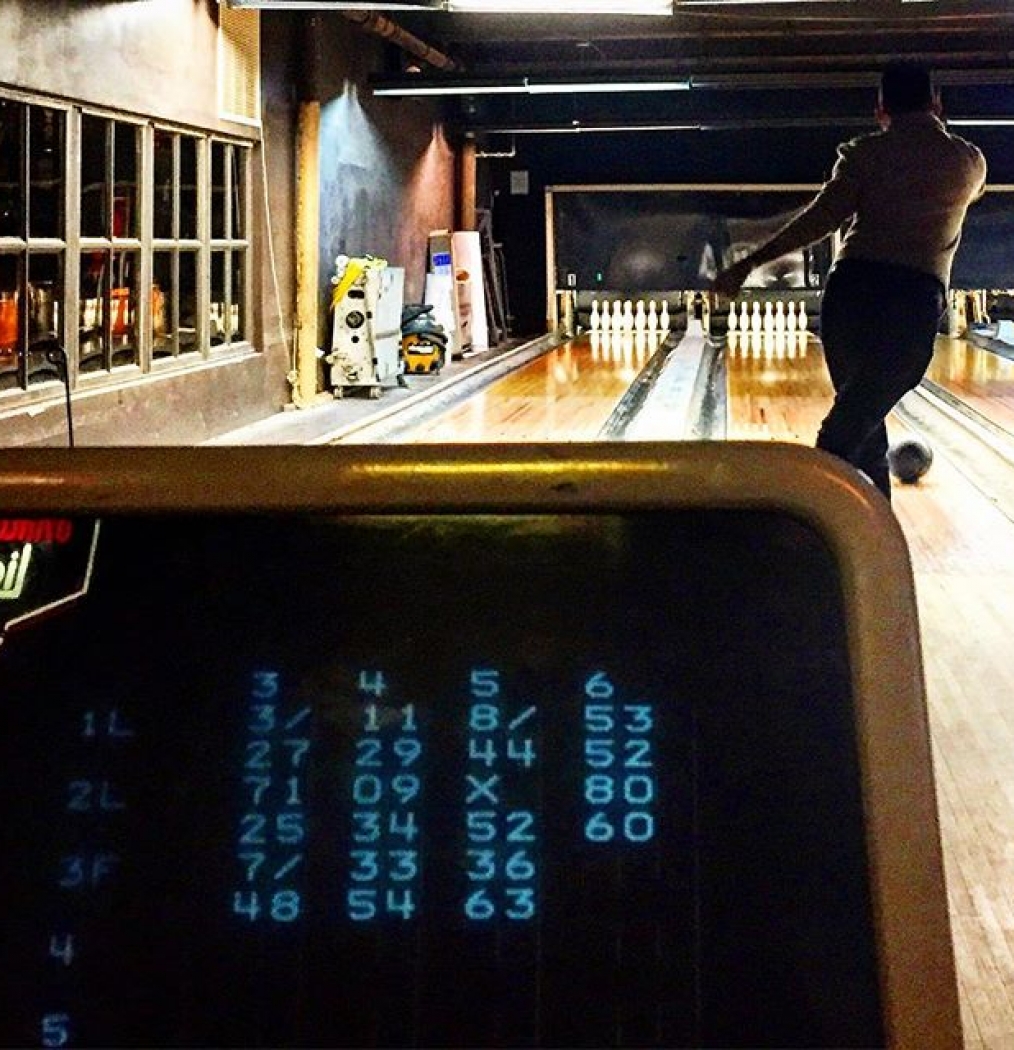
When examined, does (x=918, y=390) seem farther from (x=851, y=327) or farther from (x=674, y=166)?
(x=851, y=327)

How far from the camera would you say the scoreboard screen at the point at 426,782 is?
79 cm

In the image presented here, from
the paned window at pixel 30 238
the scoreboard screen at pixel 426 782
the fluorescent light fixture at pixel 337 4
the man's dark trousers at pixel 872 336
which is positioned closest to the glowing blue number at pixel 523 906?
the scoreboard screen at pixel 426 782

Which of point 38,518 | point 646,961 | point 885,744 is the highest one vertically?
point 38,518

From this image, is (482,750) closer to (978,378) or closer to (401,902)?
(401,902)

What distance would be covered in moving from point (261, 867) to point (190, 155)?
6.20 meters

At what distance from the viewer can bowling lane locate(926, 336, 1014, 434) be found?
7816mm

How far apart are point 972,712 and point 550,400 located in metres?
5.71

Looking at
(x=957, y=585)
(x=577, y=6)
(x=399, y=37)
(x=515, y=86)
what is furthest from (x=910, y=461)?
(x=399, y=37)

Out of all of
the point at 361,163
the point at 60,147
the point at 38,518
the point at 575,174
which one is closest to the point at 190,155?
the point at 60,147

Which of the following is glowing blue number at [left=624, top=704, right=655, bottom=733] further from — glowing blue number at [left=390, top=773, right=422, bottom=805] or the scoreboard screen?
glowing blue number at [left=390, top=773, right=422, bottom=805]

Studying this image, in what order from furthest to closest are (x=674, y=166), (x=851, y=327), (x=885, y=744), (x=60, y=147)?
(x=674, y=166), (x=60, y=147), (x=851, y=327), (x=885, y=744)

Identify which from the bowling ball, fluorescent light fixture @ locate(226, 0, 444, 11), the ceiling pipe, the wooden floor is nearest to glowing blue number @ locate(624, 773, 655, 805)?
the wooden floor

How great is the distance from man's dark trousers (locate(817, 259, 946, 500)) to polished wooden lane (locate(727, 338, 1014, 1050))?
9.4 inches

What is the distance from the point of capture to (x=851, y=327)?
3.11 metres
